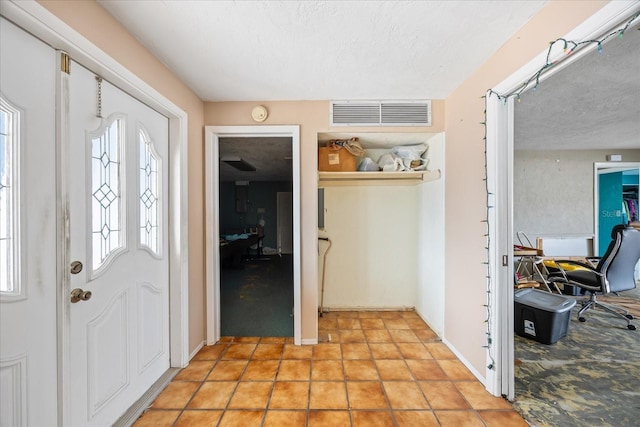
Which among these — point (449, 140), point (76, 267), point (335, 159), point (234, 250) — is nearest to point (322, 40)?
point (335, 159)

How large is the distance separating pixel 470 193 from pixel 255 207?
646 cm

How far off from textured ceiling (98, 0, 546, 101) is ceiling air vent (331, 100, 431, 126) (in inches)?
7.4

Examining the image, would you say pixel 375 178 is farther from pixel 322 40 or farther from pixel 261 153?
pixel 261 153

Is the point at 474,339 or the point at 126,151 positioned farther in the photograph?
the point at 474,339

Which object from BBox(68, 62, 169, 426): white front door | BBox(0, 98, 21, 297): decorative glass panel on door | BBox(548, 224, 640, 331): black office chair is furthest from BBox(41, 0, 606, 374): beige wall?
BBox(548, 224, 640, 331): black office chair

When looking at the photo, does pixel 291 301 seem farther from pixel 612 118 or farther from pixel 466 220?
pixel 612 118

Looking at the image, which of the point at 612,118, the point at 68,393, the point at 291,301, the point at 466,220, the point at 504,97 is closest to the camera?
the point at 68,393

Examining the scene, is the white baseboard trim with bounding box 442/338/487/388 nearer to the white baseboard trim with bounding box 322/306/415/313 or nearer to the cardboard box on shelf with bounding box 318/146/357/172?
the white baseboard trim with bounding box 322/306/415/313

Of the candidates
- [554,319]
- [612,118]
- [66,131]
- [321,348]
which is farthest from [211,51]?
[612,118]

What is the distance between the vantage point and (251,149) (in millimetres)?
3955

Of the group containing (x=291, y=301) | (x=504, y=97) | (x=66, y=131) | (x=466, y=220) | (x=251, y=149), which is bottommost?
(x=291, y=301)

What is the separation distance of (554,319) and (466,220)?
123 cm

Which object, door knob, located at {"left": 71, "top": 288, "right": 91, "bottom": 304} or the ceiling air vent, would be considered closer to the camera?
door knob, located at {"left": 71, "top": 288, "right": 91, "bottom": 304}

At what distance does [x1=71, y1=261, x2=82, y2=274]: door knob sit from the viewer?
46.1 inches
